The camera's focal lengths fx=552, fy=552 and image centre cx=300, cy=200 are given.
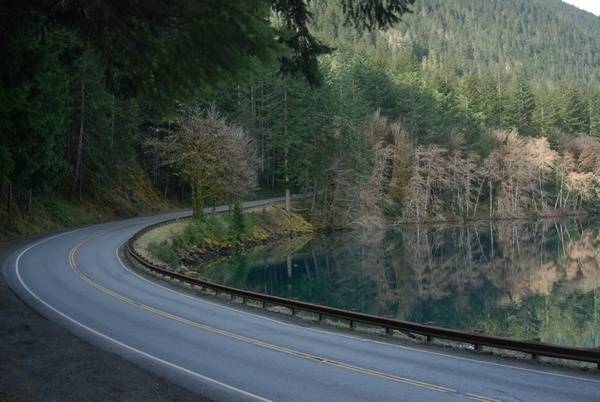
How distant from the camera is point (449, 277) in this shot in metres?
40.2

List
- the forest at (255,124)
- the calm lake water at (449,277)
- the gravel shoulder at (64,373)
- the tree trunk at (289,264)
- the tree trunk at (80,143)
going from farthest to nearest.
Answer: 1. the tree trunk at (80,143)
2. the tree trunk at (289,264)
3. the calm lake water at (449,277)
4. the gravel shoulder at (64,373)
5. the forest at (255,124)

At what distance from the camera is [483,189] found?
299ft

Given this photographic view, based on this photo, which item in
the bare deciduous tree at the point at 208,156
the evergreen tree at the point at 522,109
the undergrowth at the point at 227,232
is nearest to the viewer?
the undergrowth at the point at 227,232

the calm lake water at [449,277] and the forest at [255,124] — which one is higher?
the forest at [255,124]

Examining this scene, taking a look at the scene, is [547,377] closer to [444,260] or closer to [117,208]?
[444,260]

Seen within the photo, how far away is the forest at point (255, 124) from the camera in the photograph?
7.99 metres

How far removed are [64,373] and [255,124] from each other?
60466 mm

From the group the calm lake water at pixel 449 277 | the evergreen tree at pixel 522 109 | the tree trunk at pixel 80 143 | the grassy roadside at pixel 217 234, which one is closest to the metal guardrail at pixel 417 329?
the calm lake water at pixel 449 277

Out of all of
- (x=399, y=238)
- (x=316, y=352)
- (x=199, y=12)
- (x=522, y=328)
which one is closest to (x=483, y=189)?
(x=399, y=238)

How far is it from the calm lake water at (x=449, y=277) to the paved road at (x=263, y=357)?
11542 mm

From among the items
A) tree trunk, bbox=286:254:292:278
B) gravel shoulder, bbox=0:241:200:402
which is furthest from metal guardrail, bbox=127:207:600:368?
tree trunk, bbox=286:254:292:278

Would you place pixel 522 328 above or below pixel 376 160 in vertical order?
below

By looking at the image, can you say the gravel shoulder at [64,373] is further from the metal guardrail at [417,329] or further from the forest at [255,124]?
the metal guardrail at [417,329]

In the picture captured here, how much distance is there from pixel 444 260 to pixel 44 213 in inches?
1332
